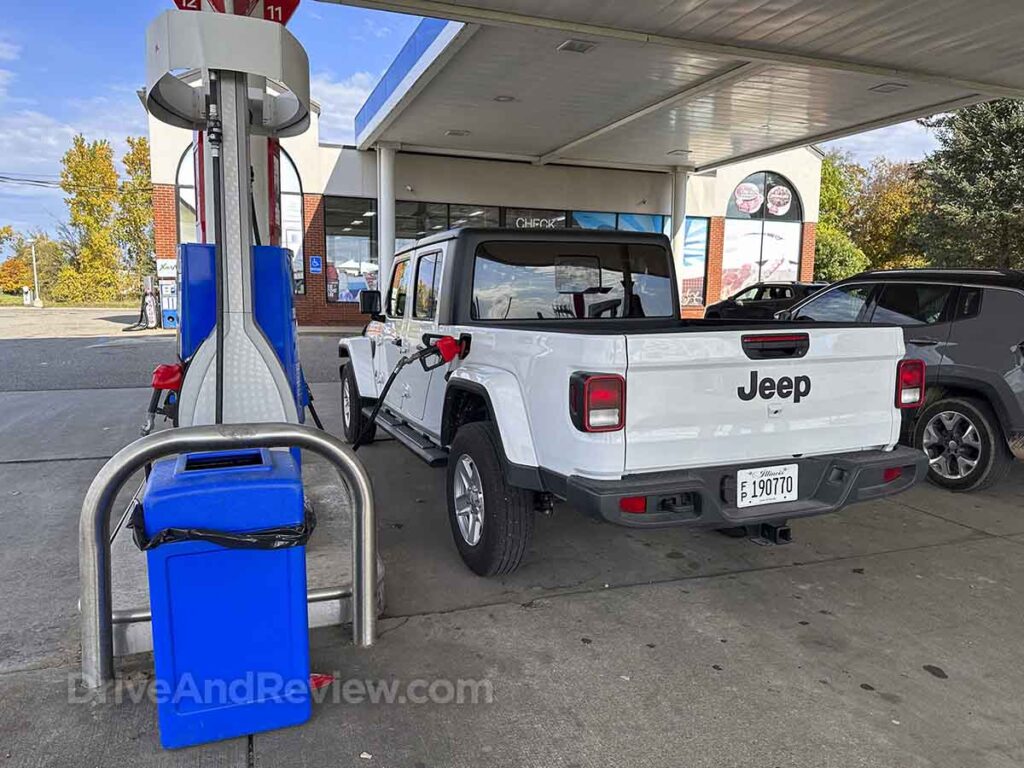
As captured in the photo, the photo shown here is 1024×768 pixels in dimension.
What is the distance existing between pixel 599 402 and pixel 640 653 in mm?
1170

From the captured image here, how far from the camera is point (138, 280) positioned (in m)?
43.0

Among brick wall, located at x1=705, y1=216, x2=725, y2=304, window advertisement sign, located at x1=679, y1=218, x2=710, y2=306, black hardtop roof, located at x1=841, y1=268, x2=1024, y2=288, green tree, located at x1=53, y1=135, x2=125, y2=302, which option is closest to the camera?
black hardtop roof, located at x1=841, y1=268, x2=1024, y2=288

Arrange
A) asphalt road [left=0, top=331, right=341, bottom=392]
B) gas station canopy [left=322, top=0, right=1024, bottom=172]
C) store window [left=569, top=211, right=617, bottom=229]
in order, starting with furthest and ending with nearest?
store window [left=569, top=211, right=617, bottom=229], asphalt road [left=0, top=331, right=341, bottom=392], gas station canopy [left=322, top=0, right=1024, bottom=172]

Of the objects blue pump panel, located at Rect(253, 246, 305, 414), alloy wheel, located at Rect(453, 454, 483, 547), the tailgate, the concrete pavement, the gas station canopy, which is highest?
the gas station canopy

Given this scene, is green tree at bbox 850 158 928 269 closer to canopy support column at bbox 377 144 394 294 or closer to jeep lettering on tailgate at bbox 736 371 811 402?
canopy support column at bbox 377 144 394 294

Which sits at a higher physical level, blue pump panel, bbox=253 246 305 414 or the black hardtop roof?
the black hardtop roof

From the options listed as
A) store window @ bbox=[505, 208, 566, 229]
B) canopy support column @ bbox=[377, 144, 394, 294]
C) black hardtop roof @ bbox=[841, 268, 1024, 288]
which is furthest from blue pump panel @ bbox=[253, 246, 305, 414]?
store window @ bbox=[505, 208, 566, 229]

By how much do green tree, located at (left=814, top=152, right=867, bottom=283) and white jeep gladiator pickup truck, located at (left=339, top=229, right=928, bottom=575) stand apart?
24.2m

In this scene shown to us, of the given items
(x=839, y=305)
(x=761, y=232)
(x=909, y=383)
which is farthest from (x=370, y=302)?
(x=761, y=232)

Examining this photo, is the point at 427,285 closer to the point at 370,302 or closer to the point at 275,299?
the point at 370,302

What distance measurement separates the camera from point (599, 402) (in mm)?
3139

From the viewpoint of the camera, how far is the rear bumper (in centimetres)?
317

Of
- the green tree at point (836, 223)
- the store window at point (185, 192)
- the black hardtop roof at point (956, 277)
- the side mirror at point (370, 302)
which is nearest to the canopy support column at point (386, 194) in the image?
the store window at point (185, 192)

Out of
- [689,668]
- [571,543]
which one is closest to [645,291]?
[571,543]
